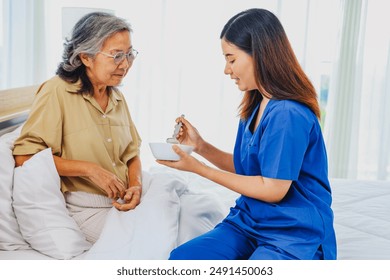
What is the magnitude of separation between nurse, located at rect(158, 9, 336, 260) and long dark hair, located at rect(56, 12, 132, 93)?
33 centimetres

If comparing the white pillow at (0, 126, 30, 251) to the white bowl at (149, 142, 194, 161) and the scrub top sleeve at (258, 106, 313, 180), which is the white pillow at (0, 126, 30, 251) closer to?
the white bowl at (149, 142, 194, 161)

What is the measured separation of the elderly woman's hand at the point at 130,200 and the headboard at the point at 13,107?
47 cm

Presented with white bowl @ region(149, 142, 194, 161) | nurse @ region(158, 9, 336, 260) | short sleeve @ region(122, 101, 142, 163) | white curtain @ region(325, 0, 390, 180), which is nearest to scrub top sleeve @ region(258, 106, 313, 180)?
nurse @ region(158, 9, 336, 260)

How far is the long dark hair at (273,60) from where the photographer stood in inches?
50.1

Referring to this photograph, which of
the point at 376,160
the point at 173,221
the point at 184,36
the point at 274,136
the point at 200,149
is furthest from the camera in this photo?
the point at 376,160

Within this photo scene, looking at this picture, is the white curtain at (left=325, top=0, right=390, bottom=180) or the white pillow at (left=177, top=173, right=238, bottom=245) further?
the white curtain at (left=325, top=0, right=390, bottom=180)

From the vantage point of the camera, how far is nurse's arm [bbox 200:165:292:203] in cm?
125

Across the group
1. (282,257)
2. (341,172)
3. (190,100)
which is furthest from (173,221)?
(341,172)

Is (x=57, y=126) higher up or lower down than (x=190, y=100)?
higher up

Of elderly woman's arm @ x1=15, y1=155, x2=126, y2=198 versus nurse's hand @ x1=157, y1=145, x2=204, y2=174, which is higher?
nurse's hand @ x1=157, y1=145, x2=204, y2=174

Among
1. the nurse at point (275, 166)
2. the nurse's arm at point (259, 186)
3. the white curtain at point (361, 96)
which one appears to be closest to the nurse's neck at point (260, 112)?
the nurse at point (275, 166)

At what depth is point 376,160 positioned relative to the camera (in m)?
3.77
